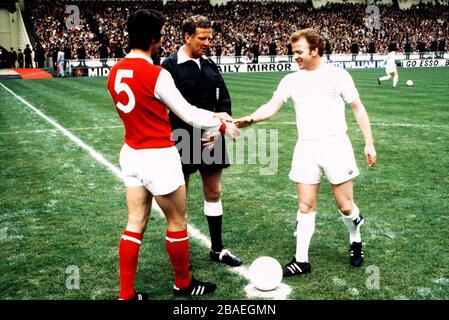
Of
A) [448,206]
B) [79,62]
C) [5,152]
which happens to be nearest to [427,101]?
[448,206]

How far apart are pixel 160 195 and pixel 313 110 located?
5.40 ft

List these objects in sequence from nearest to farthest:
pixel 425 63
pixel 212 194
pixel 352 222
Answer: pixel 352 222, pixel 212 194, pixel 425 63

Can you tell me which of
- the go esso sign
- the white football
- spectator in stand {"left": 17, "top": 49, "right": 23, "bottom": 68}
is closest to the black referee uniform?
the white football

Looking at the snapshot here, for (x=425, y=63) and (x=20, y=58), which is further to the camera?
(x=425, y=63)

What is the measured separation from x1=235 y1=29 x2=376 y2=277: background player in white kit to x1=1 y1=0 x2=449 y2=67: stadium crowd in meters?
32.7

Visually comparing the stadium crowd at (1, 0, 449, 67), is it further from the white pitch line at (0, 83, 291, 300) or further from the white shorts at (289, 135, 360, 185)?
the white shorts at (289, 135, 360, 185)

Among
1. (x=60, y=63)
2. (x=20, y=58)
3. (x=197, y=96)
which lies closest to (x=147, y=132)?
(x=197, y=96)

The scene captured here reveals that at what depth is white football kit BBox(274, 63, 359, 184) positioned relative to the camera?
15.1 ft

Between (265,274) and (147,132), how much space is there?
164 centimetres

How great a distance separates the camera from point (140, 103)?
375 centimetres

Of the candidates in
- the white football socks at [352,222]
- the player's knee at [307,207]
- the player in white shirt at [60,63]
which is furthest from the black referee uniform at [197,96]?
the player in white shirt at [60,63]

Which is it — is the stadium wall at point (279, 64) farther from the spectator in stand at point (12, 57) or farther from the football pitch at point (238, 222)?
the football pitch at point (238, 222)

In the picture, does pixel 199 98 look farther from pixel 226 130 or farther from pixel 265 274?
pixel 265 274

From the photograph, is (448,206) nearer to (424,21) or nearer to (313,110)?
(313,110)
